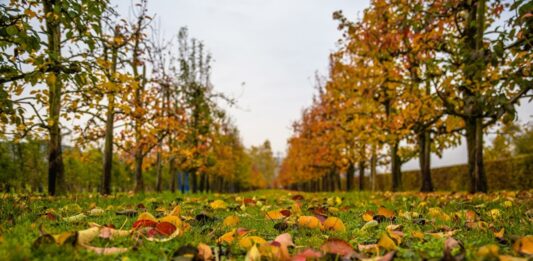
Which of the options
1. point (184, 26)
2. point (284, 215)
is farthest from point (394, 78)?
point (184, 26)

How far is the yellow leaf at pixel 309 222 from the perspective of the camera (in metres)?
2.63

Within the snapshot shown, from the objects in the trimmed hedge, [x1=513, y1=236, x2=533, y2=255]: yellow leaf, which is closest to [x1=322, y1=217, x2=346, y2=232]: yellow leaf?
[x1=513, y1=236, x2=533, y2=255]: yellow leaf

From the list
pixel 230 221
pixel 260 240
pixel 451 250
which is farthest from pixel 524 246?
pixel 230 221

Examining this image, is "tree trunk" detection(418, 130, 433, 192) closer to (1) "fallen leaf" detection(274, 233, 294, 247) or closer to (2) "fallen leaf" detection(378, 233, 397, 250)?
(2) "fallen leaf" detection(378, 233, 397, 250)

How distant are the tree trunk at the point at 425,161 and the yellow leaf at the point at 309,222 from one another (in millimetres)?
12116

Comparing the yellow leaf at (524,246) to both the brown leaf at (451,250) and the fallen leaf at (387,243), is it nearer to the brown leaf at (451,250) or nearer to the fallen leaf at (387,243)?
the brown leaf at (451,250)

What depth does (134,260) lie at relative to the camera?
5.21 feet

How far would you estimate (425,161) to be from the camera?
13742mm

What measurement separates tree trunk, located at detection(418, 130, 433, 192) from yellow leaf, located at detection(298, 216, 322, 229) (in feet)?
39.8

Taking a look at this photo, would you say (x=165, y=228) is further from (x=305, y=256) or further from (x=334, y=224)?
(x=334, y=224)

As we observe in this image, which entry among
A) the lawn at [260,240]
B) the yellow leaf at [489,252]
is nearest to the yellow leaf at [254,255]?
the lawn at [260,240]

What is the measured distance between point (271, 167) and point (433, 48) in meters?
80.2

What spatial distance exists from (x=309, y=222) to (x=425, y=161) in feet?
41.3

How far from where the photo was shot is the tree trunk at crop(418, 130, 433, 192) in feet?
44.2
